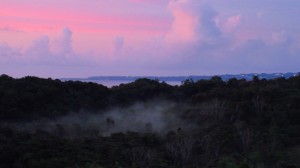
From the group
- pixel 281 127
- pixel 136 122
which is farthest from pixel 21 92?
pixel 281 127

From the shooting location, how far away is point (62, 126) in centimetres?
1972

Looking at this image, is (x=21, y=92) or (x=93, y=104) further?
(x=93, y=104)

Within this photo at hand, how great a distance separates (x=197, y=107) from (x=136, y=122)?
2678mm

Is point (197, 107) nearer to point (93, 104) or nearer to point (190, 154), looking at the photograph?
point (93, 104)

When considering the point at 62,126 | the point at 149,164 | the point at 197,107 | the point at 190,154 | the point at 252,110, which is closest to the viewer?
the point at 149,164

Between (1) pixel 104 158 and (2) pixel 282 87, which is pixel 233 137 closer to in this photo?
(1) pixel 104 158

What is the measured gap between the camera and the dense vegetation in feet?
46.0

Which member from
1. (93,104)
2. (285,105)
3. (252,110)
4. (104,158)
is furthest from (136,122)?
(104,158)

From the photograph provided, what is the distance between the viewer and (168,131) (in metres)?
20.2

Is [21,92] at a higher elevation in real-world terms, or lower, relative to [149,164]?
higher

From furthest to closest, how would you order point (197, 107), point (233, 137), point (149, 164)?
1. point (197, 107)
2. point (233, 137)
3. point (149, 164)

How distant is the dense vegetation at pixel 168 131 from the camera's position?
14.0 m

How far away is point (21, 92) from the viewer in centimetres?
2189

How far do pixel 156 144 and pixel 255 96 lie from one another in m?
6.84
